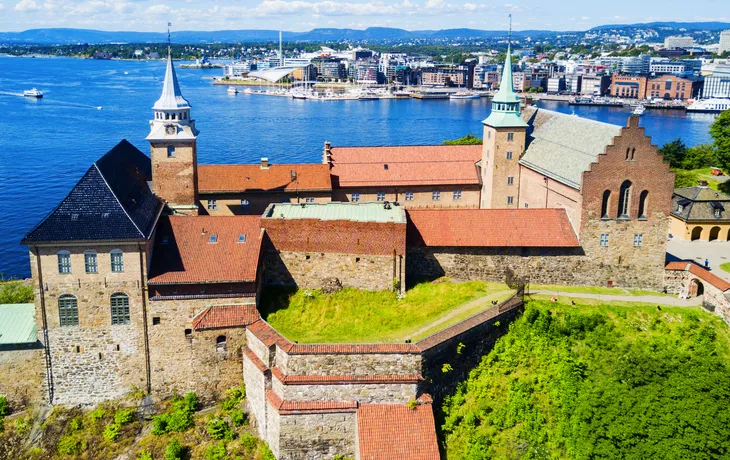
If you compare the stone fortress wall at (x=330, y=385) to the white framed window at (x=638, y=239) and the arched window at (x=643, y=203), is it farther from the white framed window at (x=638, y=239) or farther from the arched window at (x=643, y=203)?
the arched window at (x=643, y=203)

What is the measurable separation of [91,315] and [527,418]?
26319mm

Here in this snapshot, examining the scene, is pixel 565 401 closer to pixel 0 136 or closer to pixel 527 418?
pixel 527 418

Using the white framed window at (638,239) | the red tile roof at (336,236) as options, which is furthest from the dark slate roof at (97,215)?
the white framed window at (638,239)

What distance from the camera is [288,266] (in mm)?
46312

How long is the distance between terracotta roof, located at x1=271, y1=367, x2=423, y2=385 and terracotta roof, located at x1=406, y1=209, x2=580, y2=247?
12.4m

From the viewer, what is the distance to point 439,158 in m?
66.1

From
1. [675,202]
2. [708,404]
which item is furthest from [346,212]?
[675,202]

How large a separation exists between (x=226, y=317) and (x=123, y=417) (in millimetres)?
8658

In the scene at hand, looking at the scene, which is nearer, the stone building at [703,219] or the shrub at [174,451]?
the shrub at [174,451]

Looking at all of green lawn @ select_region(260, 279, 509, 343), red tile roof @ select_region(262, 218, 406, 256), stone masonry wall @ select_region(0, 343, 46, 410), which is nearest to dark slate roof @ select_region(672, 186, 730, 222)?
green lawn @ select_region(260, 279, 509, 343)

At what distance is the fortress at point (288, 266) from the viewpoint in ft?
126

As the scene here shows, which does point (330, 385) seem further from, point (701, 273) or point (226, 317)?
point (701, 273)

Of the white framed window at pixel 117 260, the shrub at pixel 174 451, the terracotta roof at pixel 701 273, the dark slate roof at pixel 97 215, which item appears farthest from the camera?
the terracotta roof at pixel 701 273

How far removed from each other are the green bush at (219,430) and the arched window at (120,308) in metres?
8.09
